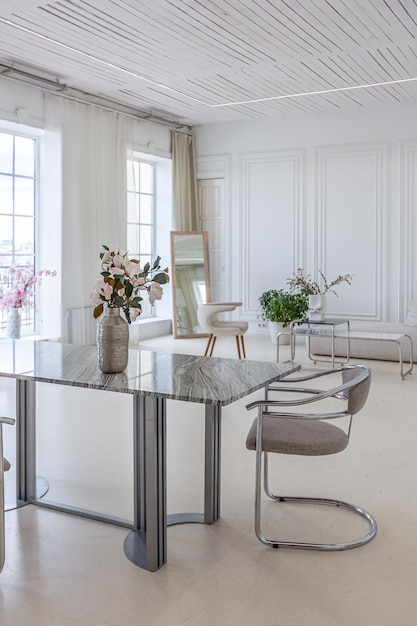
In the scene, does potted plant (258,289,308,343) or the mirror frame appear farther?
the mirror frame

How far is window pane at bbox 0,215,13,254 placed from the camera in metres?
6.89

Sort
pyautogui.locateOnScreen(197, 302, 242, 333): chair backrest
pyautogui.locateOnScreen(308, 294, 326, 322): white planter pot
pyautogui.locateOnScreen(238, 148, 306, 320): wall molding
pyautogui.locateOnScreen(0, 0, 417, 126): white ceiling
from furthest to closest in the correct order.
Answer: pyautogui.locateOnScreen(238, 148, 306, 320): wall molding < pyautogui.locateOnScreen(197, 302, 242, 333): chair backrest < pyautogui.locateOnScreen(308, 294, 326, 322): white planter pot < pyautogui.locateOnScreen(0, 0, 417, 126): white ceiling

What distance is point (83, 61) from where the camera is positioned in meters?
6.25

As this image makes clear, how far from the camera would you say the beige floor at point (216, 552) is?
2088mm

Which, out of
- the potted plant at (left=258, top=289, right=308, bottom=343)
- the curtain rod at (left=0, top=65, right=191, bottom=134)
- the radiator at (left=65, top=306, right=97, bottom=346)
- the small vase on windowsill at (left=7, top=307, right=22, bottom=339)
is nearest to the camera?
the small vase on windowsill at (left=7, top=307, right=22, bottom=339)

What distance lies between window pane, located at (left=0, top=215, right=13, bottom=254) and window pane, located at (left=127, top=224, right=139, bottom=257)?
170 centimetres

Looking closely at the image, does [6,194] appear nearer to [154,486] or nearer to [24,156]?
[24,156]

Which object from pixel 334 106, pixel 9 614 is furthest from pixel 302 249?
pixel 9 614

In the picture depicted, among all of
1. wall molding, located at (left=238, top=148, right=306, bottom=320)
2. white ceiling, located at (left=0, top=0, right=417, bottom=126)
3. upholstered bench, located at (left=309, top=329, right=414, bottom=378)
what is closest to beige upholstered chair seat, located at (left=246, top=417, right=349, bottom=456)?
white ceiling, located at (left=0, top=0, right=417, bottom=126)

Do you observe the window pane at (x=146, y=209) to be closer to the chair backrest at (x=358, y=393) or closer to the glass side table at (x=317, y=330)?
the glass side table at (x=317, y=330)

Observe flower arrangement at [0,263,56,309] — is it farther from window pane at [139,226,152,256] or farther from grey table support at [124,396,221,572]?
grey table support at [124,396,221,572]

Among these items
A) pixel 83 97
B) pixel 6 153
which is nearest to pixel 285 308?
pixel 83 97

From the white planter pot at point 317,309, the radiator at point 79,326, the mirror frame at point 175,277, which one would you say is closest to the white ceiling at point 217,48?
the mirror frame at point 175,277

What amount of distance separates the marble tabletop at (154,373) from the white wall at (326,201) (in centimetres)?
584
